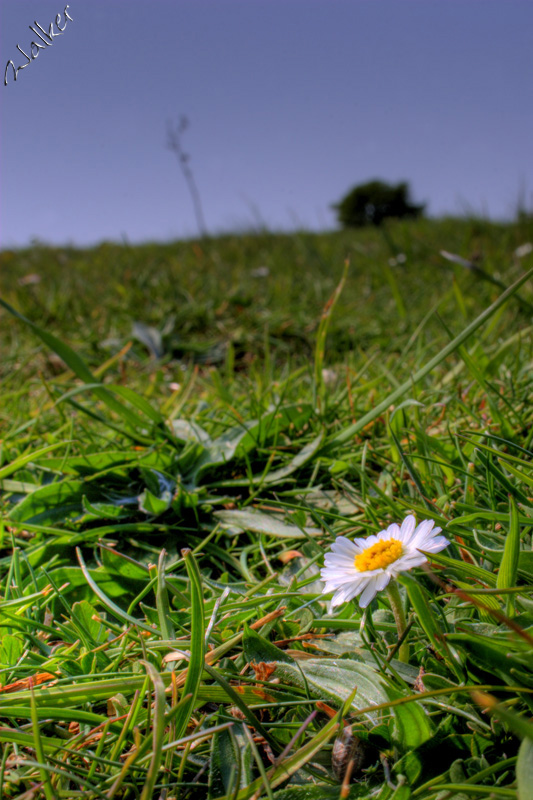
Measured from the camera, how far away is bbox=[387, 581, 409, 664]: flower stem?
684mm

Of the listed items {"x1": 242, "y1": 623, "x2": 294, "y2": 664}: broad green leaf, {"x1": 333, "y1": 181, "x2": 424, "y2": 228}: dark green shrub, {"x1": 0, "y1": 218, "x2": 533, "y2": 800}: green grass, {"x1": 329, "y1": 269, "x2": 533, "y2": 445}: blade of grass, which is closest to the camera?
{"x1": 0, "y1": 218, "x2": 533, "y2": 800}: green grass

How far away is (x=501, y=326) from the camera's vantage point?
2.20 m

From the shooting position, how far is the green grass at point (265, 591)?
0.63m

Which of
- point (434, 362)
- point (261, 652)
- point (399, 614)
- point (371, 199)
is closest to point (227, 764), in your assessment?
point (261, 652)

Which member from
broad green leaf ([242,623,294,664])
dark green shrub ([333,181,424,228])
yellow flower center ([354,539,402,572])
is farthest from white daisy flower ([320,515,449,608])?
dark green shrub ([333,181,424,228])

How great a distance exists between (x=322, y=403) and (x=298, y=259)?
11.1 ft

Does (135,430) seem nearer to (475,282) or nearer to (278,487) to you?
(278,487)

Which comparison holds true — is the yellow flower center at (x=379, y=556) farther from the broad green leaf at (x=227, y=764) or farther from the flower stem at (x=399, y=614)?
the broad green leaf at (x=227, y=764)

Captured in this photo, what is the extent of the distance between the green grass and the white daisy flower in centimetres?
5

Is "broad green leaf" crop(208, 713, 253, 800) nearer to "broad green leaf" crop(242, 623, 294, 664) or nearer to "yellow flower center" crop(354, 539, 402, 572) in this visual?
"broad green leaf" crop(242, 623, 294, 664)

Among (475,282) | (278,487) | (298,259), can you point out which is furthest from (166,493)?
(298,259)

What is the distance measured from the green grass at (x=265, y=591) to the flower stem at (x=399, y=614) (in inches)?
0.6

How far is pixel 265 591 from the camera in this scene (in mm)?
964

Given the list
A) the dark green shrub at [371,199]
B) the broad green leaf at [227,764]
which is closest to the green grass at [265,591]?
the broad green leaf at [227,764]
